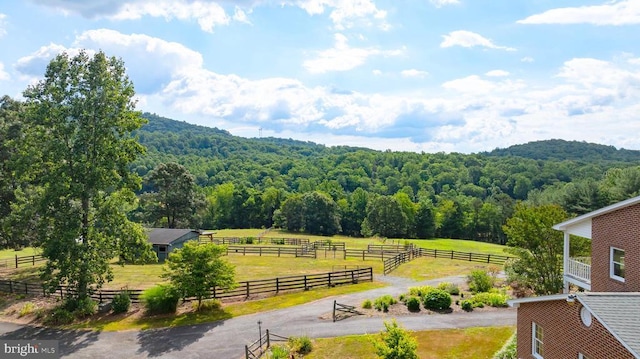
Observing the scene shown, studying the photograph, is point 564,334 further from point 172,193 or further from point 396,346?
point 172,193

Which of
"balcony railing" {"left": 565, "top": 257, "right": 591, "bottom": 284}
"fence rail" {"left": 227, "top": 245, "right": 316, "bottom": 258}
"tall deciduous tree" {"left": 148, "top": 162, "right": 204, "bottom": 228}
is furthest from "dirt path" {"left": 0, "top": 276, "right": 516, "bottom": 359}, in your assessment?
"tall deciduous tree" {"left": 148, "top": 162, "right": 204, "bottom": 228}

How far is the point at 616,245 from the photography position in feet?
54.6

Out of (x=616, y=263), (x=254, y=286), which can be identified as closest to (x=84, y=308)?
(x=254, y=286)

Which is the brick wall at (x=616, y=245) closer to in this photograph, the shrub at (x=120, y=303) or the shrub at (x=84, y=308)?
the shrub at (x=120, y=303)

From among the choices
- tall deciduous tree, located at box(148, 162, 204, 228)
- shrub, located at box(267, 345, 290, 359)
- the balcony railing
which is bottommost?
shrub, located at box(267, 345, 290, 359)

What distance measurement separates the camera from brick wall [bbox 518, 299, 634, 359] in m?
11.1

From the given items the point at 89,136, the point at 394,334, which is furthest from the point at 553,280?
the point at 89,136

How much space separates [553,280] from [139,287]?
27.3m

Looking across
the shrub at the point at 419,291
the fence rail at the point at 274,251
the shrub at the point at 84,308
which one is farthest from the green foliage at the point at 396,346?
the fence rail at the point at 274,251

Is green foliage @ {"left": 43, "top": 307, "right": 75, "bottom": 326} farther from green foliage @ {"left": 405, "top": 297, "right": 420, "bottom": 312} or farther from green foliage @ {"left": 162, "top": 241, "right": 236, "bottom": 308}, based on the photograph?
green foliage @ {"left": 405, "top": 297, "right": 420, "bottom": 312}

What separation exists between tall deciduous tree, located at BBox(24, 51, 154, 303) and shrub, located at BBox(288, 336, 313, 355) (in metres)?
13.3

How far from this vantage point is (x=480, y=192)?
439 ft

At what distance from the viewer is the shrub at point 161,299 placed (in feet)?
84.0

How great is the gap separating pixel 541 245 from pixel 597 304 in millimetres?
13674
